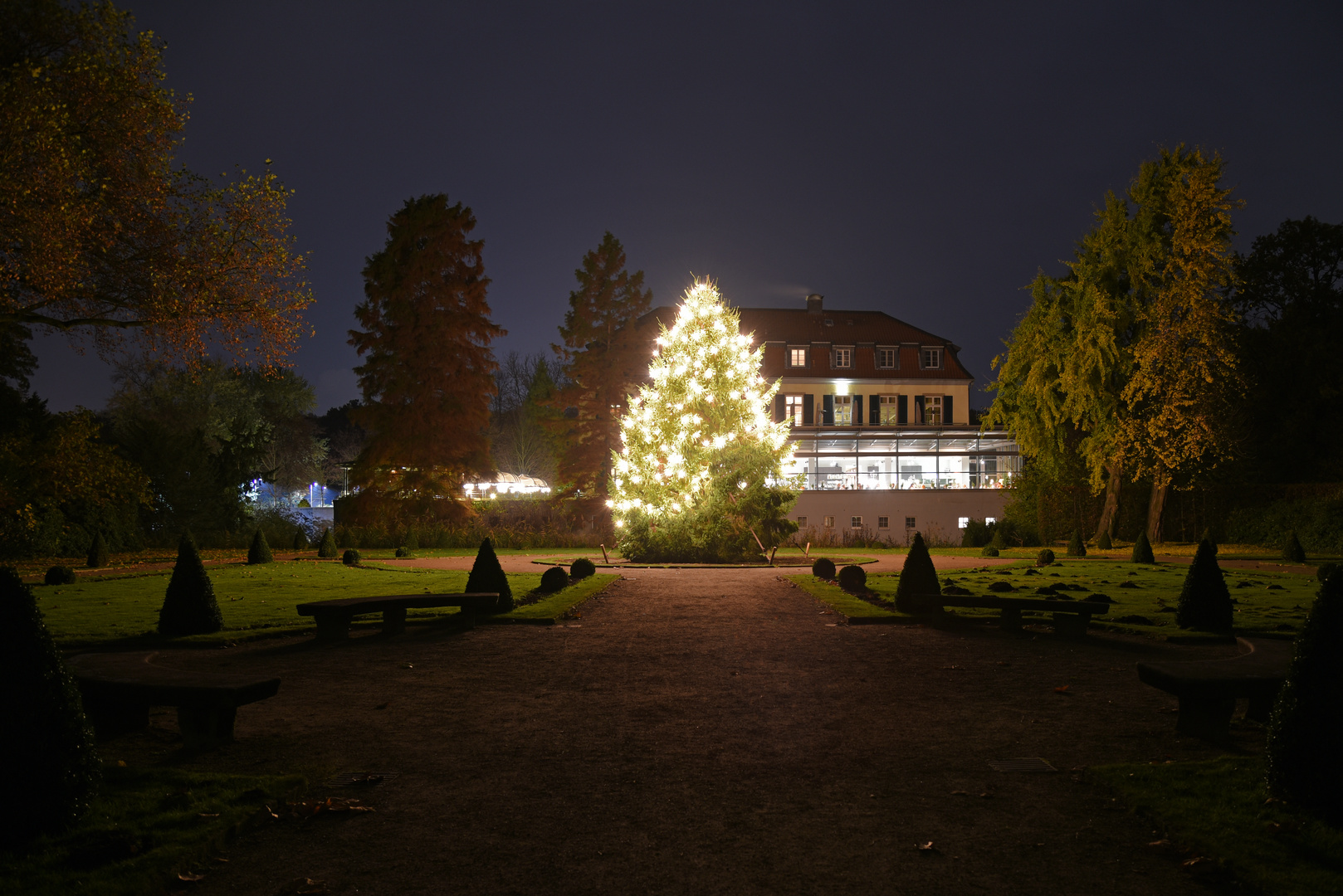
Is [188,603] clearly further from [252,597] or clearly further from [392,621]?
[252,597]

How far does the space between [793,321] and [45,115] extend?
147 ft

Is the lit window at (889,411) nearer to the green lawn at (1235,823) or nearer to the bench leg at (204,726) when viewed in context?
the green lawn at (1235,823)

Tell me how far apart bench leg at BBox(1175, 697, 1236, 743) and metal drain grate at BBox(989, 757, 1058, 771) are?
4.51 ft

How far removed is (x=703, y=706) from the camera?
302 inches

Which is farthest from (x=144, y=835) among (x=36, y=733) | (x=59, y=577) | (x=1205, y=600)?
(x=59, y=577)

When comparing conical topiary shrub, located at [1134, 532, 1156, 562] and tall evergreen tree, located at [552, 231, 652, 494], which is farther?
tall evergreen tree, located at [552, 231, 652, 494]

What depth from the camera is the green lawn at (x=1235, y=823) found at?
4121mm

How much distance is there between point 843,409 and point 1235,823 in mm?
49817

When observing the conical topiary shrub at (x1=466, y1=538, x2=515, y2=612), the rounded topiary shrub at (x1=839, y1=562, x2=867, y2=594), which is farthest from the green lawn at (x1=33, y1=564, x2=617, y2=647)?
the rounded topiary shrub at (x1=839, y1=562, x2=867, y2=594)

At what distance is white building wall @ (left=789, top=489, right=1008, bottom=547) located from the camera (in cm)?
4062

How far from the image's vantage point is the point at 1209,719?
6.52 meters

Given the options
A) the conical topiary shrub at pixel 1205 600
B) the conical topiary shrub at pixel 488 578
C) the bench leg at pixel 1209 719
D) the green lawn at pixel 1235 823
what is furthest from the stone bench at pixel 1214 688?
the conical topiary shrub at pixel 488 578

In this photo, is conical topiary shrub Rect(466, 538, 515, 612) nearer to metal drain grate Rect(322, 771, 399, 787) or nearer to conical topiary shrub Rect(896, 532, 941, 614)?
conical topiary shrub Rect(896, 532, 941, 614)

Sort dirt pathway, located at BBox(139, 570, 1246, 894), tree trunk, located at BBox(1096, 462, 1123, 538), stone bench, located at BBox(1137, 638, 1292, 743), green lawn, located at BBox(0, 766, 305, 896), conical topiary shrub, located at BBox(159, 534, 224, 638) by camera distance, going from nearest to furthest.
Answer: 1. green lawn, located at BBox(0, 766, 305, 896)
2. dirt pathway, located at BBox(139, 570, 1246, 894)
3. stone bench, located at BBox(1137, 638, 1292, 743)
4. conical topiary shrub, located at BBox(159, 534, 224, 638)
5. tree trunk, located at BBox(1096, 462, 1123, 538)
